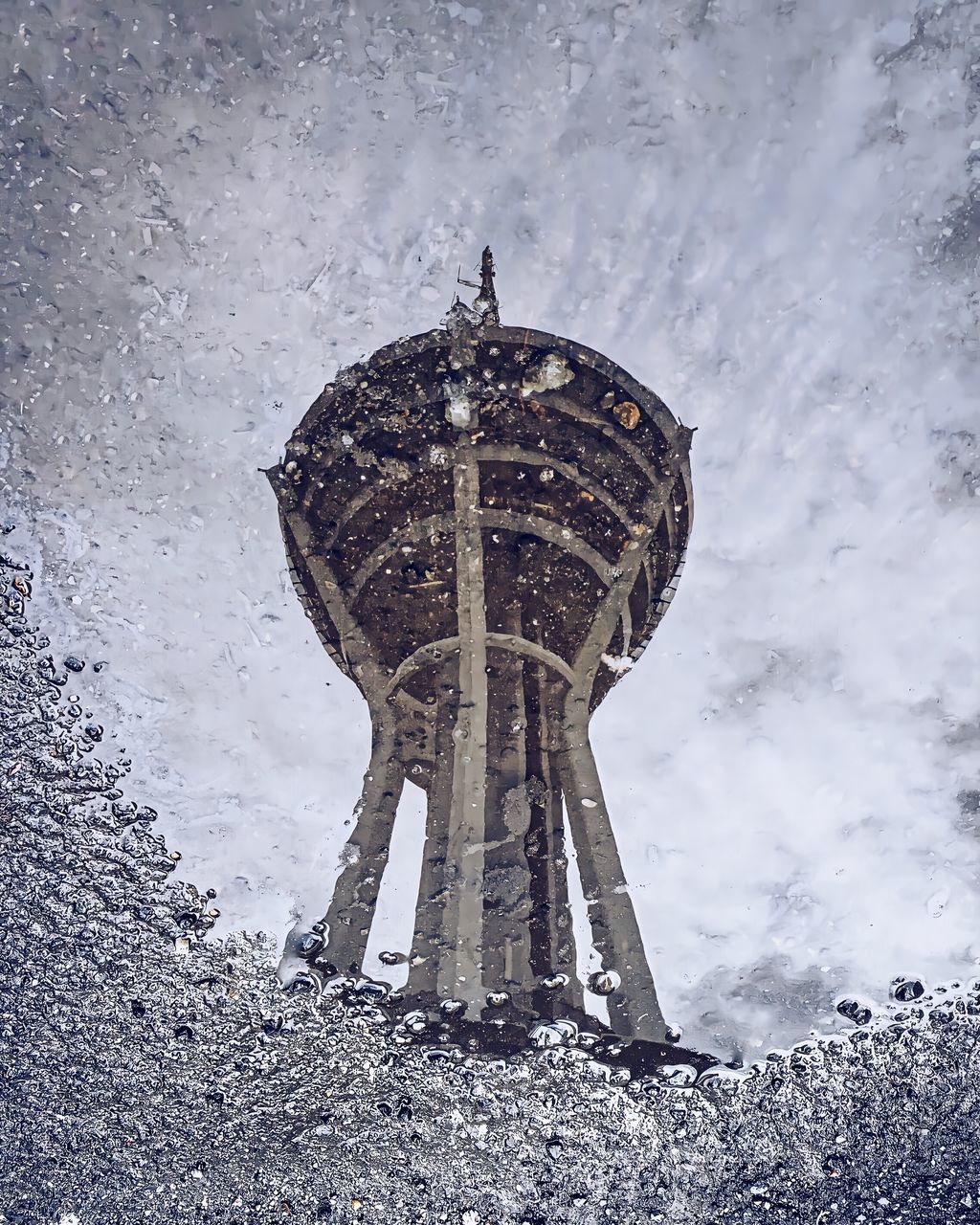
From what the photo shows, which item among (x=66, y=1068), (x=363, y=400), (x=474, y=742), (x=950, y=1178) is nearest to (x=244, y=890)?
(x=66, y=1068)

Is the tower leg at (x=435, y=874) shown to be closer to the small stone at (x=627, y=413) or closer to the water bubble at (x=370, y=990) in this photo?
the water bubble at (x=370, y=990)

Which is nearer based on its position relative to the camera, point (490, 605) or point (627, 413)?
point (627, 413)

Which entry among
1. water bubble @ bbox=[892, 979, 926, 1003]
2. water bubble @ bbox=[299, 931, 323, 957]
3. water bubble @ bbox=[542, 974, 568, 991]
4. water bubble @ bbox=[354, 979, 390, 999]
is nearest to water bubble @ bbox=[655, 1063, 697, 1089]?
water bubble @ bbox=[542, 974, 568, 991]

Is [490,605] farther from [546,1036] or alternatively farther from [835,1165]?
[835,1165]

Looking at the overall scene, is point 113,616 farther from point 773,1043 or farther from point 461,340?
point 773,1043

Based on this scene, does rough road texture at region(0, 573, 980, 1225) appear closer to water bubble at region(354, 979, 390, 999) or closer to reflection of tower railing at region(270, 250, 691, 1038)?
water bubble at region(354, 979, 390, 999)

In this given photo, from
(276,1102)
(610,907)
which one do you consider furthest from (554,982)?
(276,1102)

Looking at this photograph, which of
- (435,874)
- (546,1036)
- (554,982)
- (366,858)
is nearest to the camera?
(546,1036)
